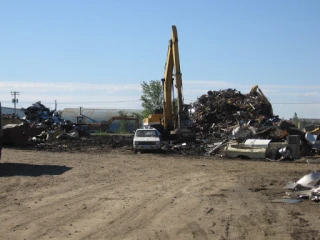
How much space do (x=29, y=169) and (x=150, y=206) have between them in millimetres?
11010

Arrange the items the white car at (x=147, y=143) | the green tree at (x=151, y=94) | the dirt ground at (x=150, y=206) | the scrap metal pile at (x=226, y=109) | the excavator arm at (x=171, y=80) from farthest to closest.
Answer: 1. the green tree at (x=151, y=94)
2. the scrap metal pile at (x=226, y=109)
3. the excavator arm at (x=171, y=80)
4. the white car at (x=147, y=143)
5. the dirt ground at (x=150, y=206)

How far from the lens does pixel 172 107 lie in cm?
4188

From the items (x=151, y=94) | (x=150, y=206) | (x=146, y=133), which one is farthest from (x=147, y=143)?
(x=151, y=94)

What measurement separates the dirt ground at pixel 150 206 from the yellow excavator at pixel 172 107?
1766cm

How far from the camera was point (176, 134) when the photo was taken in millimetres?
38906

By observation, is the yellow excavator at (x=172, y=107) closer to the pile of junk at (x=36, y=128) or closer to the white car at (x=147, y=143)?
the white car at (x=147, y=143)

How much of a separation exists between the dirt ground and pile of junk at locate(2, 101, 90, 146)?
1704cm

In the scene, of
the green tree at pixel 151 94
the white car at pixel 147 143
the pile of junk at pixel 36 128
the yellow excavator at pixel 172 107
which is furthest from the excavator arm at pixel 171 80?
the green tree at pixel 151 94

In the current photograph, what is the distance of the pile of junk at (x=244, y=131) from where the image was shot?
29.1 metres

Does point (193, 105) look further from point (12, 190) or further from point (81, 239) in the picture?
point (81, 239)

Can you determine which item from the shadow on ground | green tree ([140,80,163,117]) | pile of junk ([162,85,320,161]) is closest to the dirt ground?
A: the shadow on ground

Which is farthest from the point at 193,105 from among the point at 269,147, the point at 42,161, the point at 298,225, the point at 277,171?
the point at 298,225

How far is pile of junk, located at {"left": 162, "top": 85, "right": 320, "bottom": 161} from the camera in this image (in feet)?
95.5

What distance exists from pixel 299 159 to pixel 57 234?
2112cm
